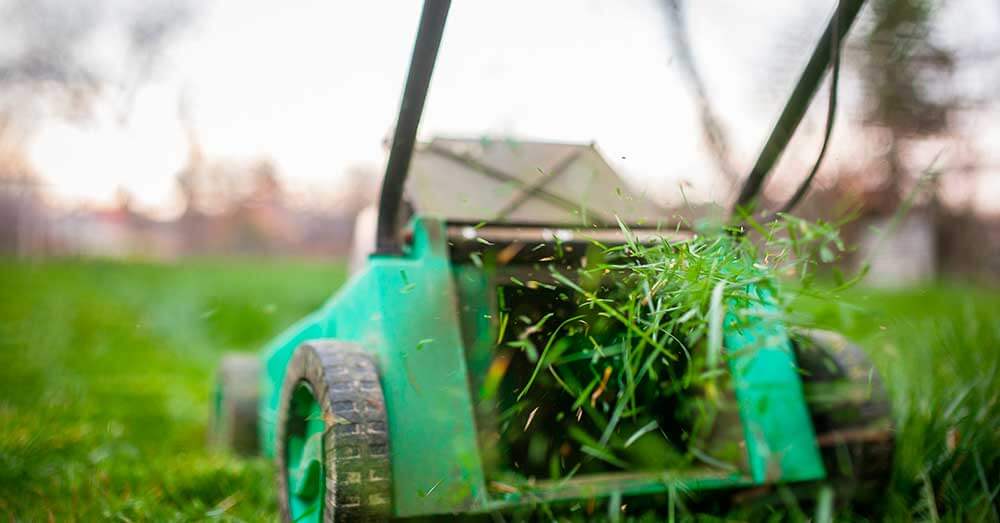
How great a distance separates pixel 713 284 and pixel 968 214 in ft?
25.1

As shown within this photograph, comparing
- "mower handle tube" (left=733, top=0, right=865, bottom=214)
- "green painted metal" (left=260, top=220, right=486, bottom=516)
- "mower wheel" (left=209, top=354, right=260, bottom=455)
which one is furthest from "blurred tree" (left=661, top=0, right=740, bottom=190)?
"mower wheel" (left=209, top=354, right=260, bottom=455)

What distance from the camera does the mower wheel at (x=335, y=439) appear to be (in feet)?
4.35

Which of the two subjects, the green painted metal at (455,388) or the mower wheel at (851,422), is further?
the mower wheel at (851,422)

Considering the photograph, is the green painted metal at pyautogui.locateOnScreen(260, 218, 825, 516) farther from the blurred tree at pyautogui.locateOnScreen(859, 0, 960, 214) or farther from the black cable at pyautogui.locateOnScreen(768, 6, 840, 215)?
the blurred tree at pyautogui.locateOnScreen(859, 0, 960, 214)

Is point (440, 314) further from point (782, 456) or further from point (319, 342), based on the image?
point (782, 456)

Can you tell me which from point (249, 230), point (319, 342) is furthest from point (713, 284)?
point (249, 230)

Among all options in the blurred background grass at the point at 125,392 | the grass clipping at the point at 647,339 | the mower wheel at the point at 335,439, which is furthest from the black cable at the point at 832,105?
the blurred background grass at the point at 125,392

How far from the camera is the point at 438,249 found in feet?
5.50

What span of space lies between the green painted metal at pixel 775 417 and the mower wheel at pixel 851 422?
44 mm

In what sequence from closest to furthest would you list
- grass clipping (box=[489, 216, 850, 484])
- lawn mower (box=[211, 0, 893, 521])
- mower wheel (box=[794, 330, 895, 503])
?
grass clipping (box=[489, 216, 850, 484]) < lawn mower (box=[211, 0, 893, 521]) < mower wheel (box=[794, 330, 895, 503])

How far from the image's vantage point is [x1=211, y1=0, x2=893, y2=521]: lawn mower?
139 cm

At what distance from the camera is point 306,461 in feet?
4.95

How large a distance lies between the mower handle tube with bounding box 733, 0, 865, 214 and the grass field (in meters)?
0.32

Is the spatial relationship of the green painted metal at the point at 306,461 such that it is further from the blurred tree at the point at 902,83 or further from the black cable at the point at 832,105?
the blurred tree at the point at 902,83
